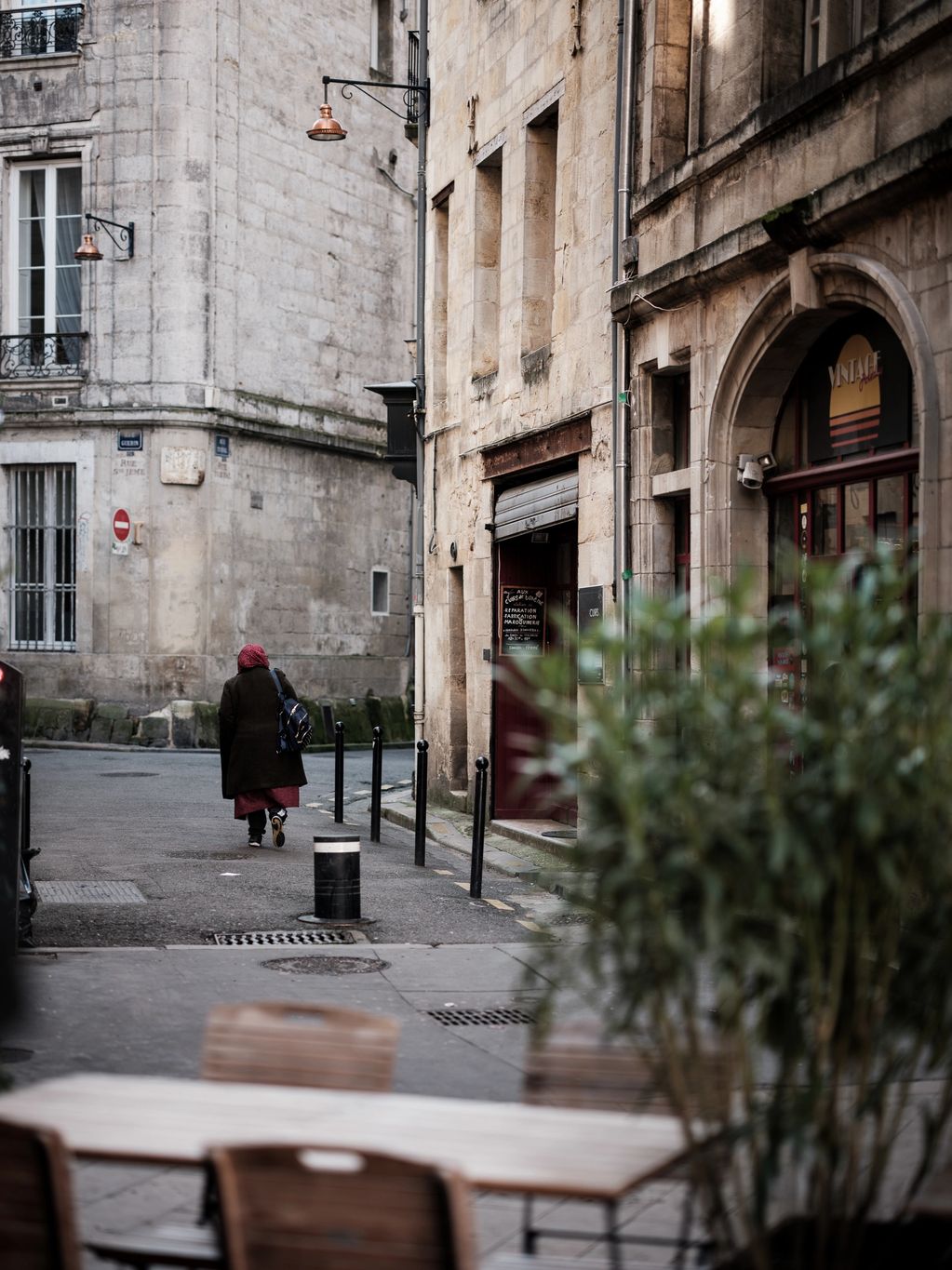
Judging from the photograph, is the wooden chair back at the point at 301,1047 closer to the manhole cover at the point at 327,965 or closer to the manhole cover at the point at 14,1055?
the manhole cover at the point at 14,1055

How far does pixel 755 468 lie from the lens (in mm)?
11547

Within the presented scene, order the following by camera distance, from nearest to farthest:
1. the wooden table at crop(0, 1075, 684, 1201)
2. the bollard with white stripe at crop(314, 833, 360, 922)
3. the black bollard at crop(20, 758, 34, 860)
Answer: the wooden table at crop(0, 1075, 684, 1201) < the black bollard at crop(20, 758, 34, 860) < the bollard with white stripe at crop(314, 833, 360, 922)

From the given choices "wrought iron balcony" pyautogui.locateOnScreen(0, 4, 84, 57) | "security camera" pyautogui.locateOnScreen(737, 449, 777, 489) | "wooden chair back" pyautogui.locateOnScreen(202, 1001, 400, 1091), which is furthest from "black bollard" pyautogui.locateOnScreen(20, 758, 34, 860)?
"wrought iron balcony" pyautogui.locateOnScreen(0, 4, 84, 57)

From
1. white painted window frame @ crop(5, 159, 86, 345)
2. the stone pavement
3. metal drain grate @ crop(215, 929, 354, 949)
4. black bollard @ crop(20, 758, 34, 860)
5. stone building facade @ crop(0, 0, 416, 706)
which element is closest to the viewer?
the stone pavement

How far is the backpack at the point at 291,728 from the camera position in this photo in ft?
45.2

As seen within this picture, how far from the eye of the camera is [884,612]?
326cm

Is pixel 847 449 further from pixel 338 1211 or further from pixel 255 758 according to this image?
pixel 338 1211

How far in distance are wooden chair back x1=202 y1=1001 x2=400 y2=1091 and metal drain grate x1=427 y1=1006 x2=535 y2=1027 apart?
336cm

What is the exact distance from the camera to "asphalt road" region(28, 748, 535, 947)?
9.94 meters

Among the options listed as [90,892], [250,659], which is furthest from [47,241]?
[90,892]

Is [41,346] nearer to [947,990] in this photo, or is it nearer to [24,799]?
[24,799]

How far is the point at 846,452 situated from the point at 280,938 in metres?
4.69

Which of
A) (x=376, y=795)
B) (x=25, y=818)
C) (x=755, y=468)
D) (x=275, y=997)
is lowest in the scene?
(x=275, y=997)

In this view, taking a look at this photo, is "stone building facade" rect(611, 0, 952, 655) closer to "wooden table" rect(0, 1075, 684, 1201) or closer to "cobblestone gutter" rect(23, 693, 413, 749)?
"wooden table" rect(0, 1075, 684, 1201)
